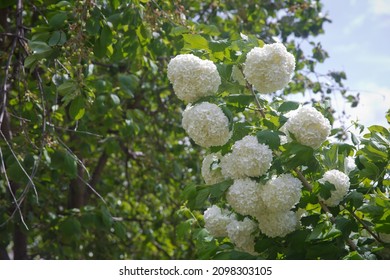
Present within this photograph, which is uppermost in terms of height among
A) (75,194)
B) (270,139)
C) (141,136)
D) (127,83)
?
(270,139)

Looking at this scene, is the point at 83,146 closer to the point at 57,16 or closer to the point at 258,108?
the point at 57,16

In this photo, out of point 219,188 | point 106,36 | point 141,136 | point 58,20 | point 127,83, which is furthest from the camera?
point 141,136

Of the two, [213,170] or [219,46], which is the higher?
[219,46]

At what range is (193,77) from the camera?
5.98 ft

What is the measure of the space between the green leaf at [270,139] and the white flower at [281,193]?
0.34ft

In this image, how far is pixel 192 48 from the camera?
200cm

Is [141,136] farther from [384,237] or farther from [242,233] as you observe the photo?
[384,237]

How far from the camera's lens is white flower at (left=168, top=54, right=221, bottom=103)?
1822 mm

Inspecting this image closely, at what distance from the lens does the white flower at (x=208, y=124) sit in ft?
5.80

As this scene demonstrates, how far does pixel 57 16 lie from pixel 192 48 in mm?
720

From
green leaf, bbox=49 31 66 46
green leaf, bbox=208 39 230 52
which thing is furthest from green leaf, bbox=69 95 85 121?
green leaf, bbox=208 39 230 52

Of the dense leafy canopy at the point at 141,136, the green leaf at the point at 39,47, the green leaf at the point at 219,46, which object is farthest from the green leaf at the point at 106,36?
the green leaf at the point at 219,46

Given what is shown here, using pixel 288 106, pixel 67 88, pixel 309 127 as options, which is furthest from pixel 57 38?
pixel 309 127

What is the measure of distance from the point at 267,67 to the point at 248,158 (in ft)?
0.96
